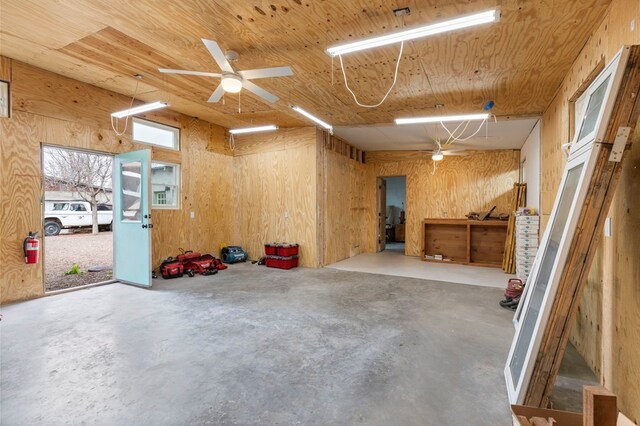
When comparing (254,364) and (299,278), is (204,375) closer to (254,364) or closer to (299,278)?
(254,364)

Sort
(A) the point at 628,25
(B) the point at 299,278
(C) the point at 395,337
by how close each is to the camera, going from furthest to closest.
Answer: (B) the point at 299,278 → (C) the point at 395,337 → (A) the point at 628,25

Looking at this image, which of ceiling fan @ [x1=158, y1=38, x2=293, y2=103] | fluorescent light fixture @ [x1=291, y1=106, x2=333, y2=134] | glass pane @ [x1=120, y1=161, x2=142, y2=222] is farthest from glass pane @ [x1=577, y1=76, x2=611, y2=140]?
glass pane @ [x1=120, y1=161, x2=142, y2=222]

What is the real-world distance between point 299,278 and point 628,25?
499cm

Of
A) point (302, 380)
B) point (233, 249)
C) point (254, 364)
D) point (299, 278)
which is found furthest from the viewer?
point (233, 249)

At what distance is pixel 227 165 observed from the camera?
734 centimetres

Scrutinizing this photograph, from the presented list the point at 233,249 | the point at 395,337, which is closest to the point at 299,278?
the point at 233,249

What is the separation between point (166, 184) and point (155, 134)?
1032 mm

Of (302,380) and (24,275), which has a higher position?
(24,275)

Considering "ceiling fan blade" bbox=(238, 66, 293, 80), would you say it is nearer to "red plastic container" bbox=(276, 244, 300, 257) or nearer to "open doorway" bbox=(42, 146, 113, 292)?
"red plastic container" bbox=(276, 244, 300, 257)

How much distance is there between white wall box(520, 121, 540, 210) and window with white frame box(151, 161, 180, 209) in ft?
22.9

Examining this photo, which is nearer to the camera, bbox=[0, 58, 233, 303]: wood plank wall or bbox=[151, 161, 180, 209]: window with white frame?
bbox=[0, 58, 233, 303]: wood plank wall

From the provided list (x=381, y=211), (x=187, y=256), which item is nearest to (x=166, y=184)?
(x=187, y=256)

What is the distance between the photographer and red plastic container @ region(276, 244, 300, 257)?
631 centimetres

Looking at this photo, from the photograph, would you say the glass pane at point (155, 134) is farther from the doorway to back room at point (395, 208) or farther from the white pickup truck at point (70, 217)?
the white pickup truck at point (70, 217)
